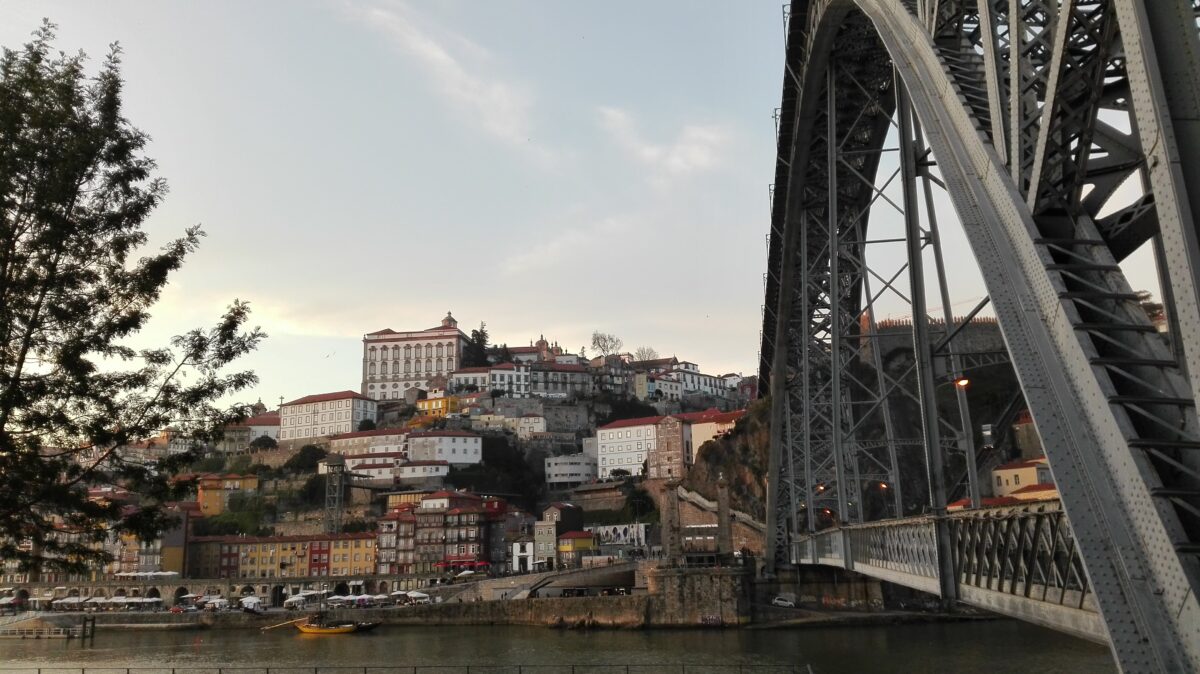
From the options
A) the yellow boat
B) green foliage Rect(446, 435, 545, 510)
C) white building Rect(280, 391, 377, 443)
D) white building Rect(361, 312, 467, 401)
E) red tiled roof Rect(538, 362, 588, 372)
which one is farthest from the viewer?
white building Rect(361, 312, 467, 401)

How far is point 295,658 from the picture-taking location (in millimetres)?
38469

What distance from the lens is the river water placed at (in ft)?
98.3

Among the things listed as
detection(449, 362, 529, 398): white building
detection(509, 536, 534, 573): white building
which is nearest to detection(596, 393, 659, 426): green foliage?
detection(449, 362, 529, 398): white building

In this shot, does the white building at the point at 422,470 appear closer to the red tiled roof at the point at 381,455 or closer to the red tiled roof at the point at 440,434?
the red tiled roof at the point at 381,455

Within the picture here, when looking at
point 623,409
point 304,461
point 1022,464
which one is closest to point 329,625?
point 1022,464

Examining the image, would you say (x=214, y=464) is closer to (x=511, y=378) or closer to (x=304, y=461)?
(x=304, y=461)

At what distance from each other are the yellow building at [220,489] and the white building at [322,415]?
56.4ft

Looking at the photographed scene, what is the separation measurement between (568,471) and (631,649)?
56021 mm

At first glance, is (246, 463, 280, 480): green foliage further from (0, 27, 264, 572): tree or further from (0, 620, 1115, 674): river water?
(0, 27, 264, 572): tree

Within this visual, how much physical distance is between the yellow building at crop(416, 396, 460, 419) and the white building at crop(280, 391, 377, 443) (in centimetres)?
610

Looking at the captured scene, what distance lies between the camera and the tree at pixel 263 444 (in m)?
104

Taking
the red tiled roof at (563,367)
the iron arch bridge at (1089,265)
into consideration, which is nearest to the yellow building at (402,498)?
the red tiled roof at (563,367)

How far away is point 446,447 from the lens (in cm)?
9219

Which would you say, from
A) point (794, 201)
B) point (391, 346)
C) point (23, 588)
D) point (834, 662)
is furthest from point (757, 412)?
point (391, 346)
